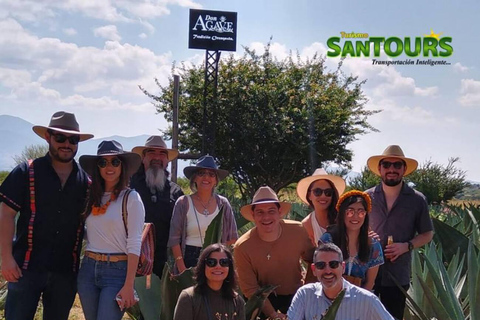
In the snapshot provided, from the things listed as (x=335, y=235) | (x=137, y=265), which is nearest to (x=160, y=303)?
(x=137, y=265)

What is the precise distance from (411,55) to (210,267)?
781cm

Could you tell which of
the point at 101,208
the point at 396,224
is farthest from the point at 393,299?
the point at 101,208

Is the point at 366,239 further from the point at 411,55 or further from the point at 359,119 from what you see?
the point at 359,119

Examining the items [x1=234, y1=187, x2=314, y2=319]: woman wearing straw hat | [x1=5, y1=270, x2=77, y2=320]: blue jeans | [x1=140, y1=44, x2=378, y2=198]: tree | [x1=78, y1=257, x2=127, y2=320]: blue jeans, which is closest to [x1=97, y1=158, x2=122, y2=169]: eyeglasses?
[x1=78, y1=257, x2=127, y2=320]: blue jeans

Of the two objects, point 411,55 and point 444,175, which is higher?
point 411,55

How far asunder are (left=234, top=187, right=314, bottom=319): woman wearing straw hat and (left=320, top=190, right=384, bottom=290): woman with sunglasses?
319mm

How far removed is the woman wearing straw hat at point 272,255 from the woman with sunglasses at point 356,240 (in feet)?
1.05

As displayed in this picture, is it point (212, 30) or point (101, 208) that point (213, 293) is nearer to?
point (101, 208)

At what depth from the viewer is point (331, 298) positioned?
2.45 meters

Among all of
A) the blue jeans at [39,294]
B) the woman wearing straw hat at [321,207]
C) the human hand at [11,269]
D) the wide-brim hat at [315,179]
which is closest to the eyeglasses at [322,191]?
the woman wearing straw hat at [321,207]

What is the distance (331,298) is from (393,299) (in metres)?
0.93

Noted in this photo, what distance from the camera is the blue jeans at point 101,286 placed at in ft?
8.52

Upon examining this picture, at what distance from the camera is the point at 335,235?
2.81 meters

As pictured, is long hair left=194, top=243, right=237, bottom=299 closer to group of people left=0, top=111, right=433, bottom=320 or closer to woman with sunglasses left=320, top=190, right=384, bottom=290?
group of people left=0, top=111, right=433, bottom=320
